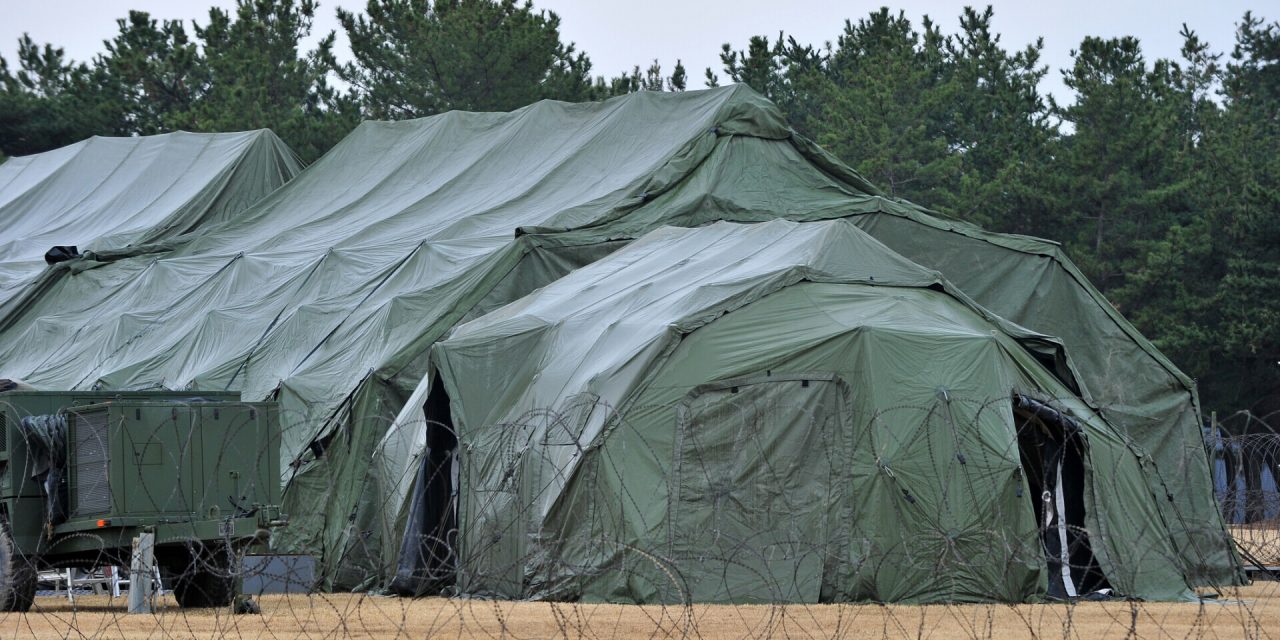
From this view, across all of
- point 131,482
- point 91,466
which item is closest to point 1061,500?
point 131,482

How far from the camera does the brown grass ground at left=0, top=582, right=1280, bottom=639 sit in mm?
14016

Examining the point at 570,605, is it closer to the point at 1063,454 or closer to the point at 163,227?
the point at 1063,454

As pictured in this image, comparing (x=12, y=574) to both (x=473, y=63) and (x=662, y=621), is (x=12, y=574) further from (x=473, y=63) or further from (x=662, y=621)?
(x=473, y=63)

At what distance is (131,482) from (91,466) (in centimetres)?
41

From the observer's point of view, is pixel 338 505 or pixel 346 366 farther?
pixel 346 366

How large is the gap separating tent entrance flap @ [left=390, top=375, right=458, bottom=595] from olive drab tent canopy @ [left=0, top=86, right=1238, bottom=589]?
0.32 metres

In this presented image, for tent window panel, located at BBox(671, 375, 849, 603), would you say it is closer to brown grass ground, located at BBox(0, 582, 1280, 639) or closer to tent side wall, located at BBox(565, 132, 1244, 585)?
brown grass ground, located at BBox(0, 582, 1280, 639)

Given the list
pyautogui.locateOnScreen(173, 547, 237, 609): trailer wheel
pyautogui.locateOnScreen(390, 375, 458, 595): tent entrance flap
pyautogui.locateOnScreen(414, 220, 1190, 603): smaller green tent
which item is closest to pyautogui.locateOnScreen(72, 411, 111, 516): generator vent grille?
pyautogui.locateOnScreen(173, 547, 237, 609): trailer wheel

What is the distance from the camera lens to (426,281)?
24.4 meters

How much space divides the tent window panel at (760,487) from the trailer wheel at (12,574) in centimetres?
583

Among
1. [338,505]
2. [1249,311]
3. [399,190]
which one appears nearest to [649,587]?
[338,505]

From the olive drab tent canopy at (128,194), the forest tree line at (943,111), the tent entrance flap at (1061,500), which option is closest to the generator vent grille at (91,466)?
the tent entrance flap at (1061,500)

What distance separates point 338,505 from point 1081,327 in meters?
9.36

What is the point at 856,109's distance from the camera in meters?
56.9
